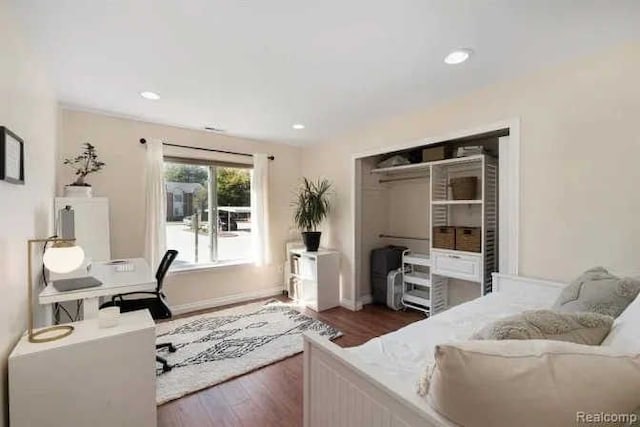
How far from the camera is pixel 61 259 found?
55.9 inches

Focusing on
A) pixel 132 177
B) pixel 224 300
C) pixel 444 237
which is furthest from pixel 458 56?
pixel 224 300

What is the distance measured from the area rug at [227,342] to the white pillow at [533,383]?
139cm

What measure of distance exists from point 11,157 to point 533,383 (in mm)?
2199

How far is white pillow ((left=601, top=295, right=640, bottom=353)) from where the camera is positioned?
0.88 metres

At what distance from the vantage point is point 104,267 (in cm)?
248

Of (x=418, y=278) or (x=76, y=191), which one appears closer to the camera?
(x=76, y=191)

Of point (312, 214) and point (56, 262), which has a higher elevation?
point (312, 214)

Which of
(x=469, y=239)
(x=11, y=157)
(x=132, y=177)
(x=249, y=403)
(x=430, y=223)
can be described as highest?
(x=132, y=177)

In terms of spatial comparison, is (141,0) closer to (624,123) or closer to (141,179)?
(141,179)

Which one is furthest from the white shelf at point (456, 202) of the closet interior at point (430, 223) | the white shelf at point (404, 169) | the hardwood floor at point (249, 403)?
the hardwood floor at point (249, 403)

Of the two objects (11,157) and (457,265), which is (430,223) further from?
(11,157)

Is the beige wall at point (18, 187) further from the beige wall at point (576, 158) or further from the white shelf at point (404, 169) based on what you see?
the white shelf at point (404, 169)

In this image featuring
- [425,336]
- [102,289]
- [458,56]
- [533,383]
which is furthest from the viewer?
[458,56]

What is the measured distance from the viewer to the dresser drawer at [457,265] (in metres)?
2.72
